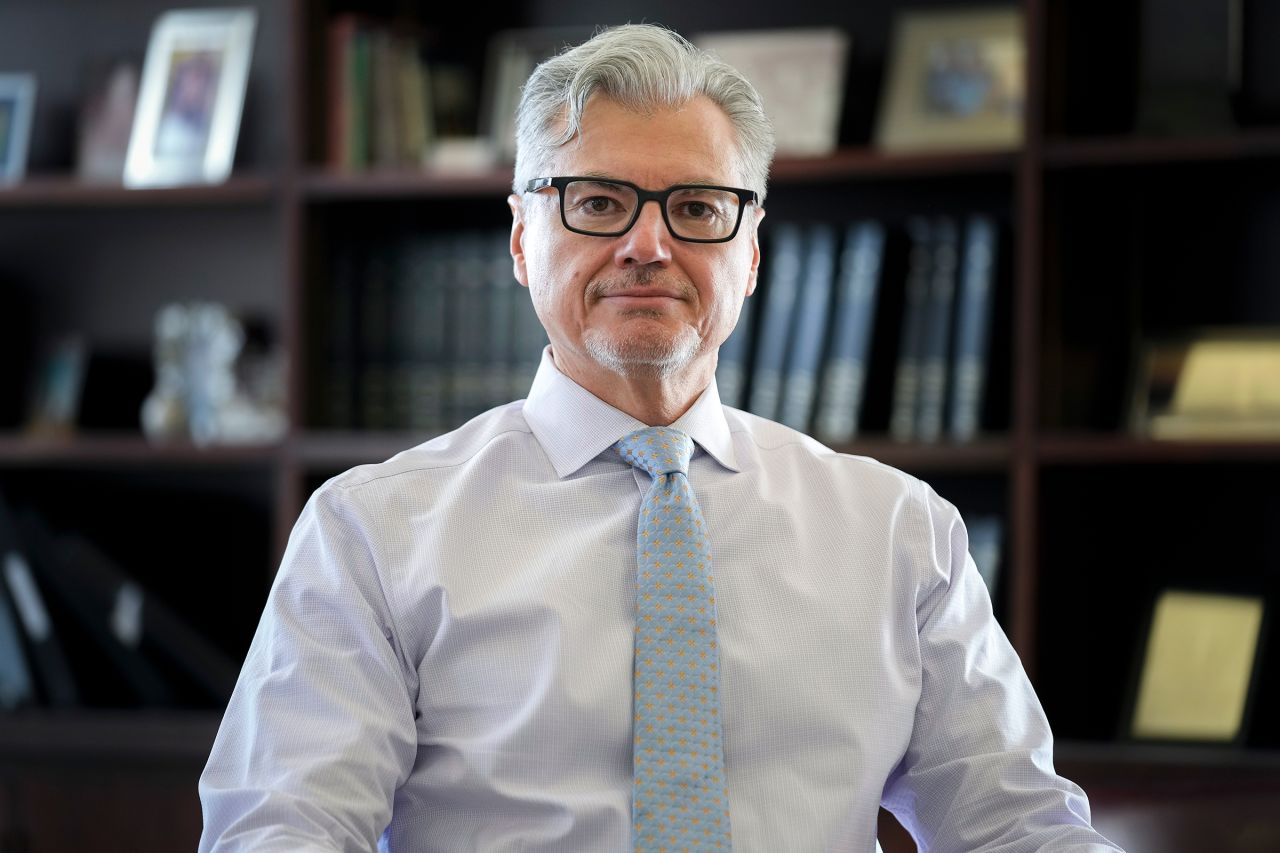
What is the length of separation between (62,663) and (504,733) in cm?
157

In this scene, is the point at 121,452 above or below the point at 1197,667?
above

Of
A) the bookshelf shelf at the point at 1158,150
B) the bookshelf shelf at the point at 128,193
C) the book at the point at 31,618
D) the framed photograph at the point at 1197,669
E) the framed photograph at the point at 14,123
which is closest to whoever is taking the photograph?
the bookshelf shelf at the point at 1158,150

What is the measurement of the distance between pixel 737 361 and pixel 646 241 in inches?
37.7

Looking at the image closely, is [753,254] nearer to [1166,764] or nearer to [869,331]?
[869,331]

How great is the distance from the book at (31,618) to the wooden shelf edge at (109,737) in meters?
0.06

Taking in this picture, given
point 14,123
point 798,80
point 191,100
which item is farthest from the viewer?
point 14,123

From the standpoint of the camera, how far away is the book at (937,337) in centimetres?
235

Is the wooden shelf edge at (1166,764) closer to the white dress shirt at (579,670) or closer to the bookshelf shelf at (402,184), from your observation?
the white dress shirt at (579,670)

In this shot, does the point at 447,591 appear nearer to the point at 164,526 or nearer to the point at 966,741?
the point at 966,741

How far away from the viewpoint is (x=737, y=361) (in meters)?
2.41

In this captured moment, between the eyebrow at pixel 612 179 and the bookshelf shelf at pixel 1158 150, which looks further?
the bookshelf shelf at pixel 1158 150

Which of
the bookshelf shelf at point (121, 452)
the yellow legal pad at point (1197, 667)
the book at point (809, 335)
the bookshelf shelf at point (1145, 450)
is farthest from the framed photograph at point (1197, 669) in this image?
the bookshelf shelf at point (121, 452)

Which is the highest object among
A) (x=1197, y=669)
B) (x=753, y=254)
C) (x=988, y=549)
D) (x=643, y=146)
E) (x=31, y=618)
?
(x=643, y=146)

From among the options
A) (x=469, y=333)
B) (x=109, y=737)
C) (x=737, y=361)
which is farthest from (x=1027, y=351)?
(x=109, y=737)
